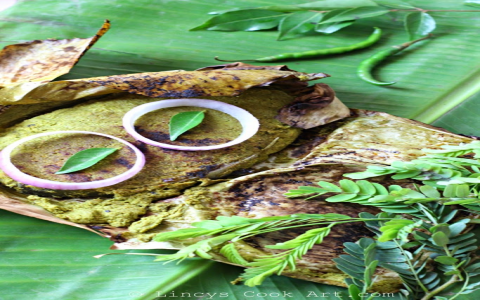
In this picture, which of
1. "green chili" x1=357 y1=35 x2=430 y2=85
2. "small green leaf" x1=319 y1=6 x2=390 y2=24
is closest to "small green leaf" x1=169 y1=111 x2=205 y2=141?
"green chili" x1=357 y1=35 x2=430 y2=85

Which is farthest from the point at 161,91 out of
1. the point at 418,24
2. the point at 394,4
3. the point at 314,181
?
the point at 394,4

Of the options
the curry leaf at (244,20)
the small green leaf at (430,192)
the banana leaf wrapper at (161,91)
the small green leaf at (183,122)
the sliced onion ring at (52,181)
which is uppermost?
the curry leaf at (244,20)

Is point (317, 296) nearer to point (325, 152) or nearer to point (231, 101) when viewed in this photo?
point (325, 152)

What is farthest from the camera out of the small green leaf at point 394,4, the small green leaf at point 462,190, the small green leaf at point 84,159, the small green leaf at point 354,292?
the small green leaf at point 394,4

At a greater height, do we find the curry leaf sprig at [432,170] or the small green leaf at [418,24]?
the small green leaf at [418,24]

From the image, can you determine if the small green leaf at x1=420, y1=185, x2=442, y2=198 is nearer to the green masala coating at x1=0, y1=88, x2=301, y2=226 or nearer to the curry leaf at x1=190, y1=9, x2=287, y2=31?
the green masala coating at x1=0, y1=88, x2=301, y2=226

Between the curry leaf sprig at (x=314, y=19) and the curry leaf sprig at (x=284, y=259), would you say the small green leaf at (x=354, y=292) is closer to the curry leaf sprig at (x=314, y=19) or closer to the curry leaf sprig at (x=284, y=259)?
the curry leaf sprig at (x=284, y=259)

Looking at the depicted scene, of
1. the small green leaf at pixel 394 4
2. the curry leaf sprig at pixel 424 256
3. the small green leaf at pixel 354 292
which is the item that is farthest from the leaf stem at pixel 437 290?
the small green leaf at pixel 394 4
